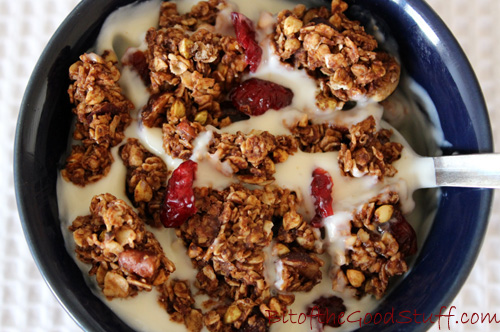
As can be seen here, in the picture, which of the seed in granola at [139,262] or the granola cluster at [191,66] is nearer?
the seed in granola at [139,262]

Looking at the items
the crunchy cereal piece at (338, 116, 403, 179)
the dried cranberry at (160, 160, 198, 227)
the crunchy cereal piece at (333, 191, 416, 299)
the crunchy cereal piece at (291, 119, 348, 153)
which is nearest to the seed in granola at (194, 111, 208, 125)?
the dried cranberry at (160, 160, 198, 227)

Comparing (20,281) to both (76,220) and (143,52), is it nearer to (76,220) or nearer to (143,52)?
(76,220)

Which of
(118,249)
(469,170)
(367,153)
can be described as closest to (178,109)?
(118,249)

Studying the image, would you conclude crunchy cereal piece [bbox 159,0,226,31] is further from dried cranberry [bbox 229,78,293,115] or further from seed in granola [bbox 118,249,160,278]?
seed in granola [bbox 118,249,160,278]

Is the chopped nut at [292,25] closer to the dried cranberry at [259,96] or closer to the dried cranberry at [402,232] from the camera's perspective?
the dried cranberry at [259,96]

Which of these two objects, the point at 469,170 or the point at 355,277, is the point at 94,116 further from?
the point at 469,170

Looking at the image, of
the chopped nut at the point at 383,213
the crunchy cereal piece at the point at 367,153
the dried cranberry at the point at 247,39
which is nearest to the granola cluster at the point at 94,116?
the dried cranberry at the point at 247,39
